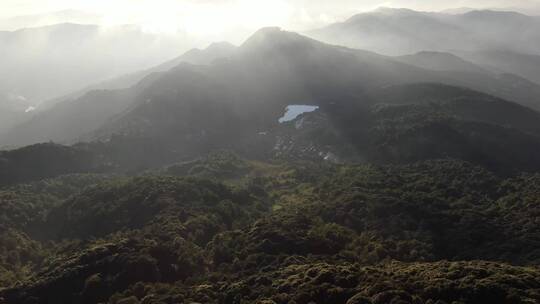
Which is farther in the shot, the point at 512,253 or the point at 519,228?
the point at 519,228

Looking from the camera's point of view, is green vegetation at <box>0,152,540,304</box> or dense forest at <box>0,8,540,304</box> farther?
dense forest at <box>0,8,540,304</box>

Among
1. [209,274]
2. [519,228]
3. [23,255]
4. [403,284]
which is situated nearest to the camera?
[403,284]

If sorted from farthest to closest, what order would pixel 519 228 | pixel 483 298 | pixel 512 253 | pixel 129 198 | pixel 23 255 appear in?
pixel 129 198, pixel 23 255, pixel 519 228, pixel 512 253, pixel 483 298

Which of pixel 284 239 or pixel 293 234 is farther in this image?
pixel 293 234

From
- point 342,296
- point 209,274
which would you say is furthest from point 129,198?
point 342,296

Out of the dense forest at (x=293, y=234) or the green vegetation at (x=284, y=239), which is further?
the dense forest at (x=293, y=234)

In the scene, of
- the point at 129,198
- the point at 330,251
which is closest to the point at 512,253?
the point at 330,251

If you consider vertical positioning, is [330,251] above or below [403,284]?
below

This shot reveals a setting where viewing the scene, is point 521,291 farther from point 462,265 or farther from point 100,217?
point 100,217

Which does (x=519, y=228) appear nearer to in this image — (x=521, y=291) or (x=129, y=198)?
(x=521, y=291)
